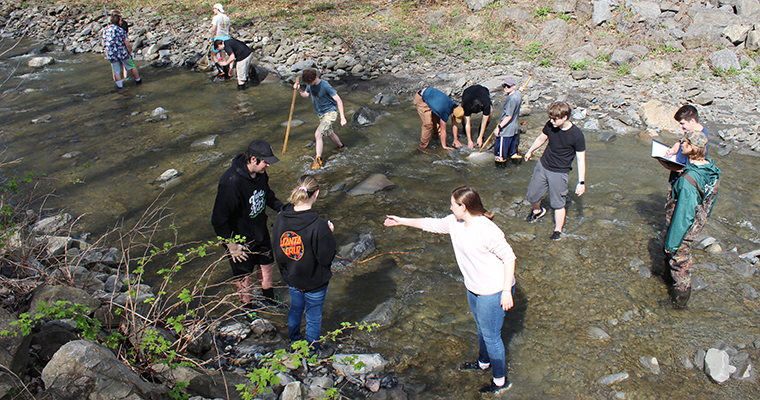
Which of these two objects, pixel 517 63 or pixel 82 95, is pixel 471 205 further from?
pixel 82 95

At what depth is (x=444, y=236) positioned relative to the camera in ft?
18.6

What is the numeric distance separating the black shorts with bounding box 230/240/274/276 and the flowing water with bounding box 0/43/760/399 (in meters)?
0.69

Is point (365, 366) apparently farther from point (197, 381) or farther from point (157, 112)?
point (157, 112)

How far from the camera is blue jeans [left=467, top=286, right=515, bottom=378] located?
3.12 meters

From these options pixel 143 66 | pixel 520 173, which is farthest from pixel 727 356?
pixel 143 66

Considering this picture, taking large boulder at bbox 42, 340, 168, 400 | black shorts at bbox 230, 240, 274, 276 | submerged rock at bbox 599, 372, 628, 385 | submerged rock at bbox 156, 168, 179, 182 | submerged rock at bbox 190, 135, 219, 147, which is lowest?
submerged rock at bbox 599, 372, 628, 385

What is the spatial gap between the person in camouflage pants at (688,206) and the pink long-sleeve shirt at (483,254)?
2102 mm

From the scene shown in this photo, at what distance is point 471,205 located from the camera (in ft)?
9.78

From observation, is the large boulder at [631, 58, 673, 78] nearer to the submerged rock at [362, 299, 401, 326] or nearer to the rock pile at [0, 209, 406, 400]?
the submerged rock at [362, 299, 401, 326]

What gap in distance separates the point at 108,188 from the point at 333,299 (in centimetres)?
482

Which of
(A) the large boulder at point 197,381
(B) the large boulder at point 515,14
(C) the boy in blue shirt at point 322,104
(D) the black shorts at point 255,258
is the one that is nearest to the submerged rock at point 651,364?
(A) the large boulder at point 197,381

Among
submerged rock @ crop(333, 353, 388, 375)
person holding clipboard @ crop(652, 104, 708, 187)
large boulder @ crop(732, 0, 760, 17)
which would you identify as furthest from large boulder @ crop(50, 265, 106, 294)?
large boulder @ crop(732, 0, 760, 17)

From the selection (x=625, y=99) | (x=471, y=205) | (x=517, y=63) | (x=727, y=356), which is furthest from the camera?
(x=517, y=63)

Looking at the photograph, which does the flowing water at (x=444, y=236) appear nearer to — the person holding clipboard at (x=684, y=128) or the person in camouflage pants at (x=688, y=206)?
the person in camouflage pants at (x=688, y=206)
